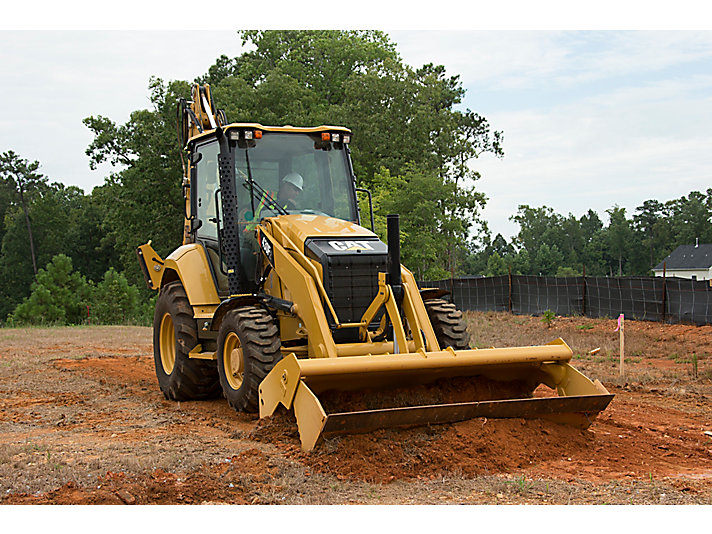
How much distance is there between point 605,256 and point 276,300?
9273 cm

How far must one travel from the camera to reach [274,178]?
28.4 feet

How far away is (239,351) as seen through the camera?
7.59 meters

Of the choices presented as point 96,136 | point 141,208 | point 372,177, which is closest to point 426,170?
point 372,177

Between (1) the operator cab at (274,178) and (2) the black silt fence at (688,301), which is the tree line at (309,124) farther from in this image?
(1) the operator cab at (274,178)

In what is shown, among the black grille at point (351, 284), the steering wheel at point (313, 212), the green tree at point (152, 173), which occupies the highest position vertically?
the green tree at point (152, 173)

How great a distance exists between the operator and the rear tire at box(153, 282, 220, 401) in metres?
1.75

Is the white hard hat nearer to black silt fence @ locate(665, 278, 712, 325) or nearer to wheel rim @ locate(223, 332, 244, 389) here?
wheel rim @ locate(223, 332, 244, 389)

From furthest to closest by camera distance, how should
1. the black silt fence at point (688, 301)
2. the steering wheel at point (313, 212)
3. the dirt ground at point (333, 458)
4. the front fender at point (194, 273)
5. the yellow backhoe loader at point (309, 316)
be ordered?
the black silt fence at point (688, 301), the front fender at point (194, 273), the steering wheel at point (313, 212), the yellow backhoe loader at point (309, 316), the dirt ground at point (333, 458)

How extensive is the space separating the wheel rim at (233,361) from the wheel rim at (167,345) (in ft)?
7.01

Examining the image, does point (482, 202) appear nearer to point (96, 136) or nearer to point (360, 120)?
point (360, 120)

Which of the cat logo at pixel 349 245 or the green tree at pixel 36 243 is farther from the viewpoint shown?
the green tree at pixel 36 243

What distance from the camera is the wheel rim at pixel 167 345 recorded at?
980 cm

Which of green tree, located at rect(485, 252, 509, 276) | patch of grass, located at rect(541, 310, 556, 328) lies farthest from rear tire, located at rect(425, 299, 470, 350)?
green tree, located at rect(485, 252, 509, 276)

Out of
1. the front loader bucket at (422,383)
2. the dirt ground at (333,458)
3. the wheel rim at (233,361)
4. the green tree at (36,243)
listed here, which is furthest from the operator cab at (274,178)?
the green tree at (36,243)
